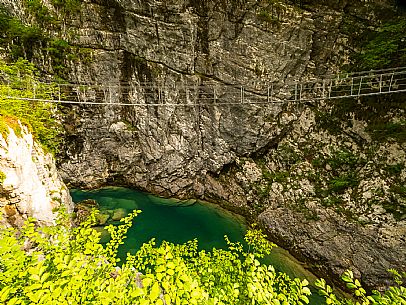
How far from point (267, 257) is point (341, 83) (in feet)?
28.5

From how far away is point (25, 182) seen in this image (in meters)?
7.00

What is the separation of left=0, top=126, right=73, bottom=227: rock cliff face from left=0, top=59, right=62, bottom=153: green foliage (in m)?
0.64

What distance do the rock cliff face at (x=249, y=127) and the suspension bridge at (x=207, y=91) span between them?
0.14 metres

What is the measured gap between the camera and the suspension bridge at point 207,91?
10.5 metres

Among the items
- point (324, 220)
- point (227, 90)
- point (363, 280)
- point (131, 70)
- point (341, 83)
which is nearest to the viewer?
point (363, 280)

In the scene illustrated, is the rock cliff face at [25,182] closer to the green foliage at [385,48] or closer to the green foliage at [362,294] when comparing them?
the green foliage at [362,294]

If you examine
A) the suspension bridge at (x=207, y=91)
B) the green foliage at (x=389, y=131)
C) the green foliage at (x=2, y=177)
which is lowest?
the green foliage at (x=2, y=177)

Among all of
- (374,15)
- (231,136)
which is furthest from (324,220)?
(374,15)

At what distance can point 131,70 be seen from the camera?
46.3 feet

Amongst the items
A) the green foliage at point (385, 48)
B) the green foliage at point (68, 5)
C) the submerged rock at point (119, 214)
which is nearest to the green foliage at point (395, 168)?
the green foliage at point (385, 48)

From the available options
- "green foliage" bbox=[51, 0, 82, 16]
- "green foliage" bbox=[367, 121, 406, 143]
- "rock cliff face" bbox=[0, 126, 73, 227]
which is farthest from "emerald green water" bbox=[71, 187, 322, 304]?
"green foliage" bbox=[51, 0, 82, 16]

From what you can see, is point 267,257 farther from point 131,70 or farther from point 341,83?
point 131,70

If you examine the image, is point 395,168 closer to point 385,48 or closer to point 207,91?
point 385,48

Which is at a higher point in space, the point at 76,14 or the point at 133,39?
the point at 76,14
